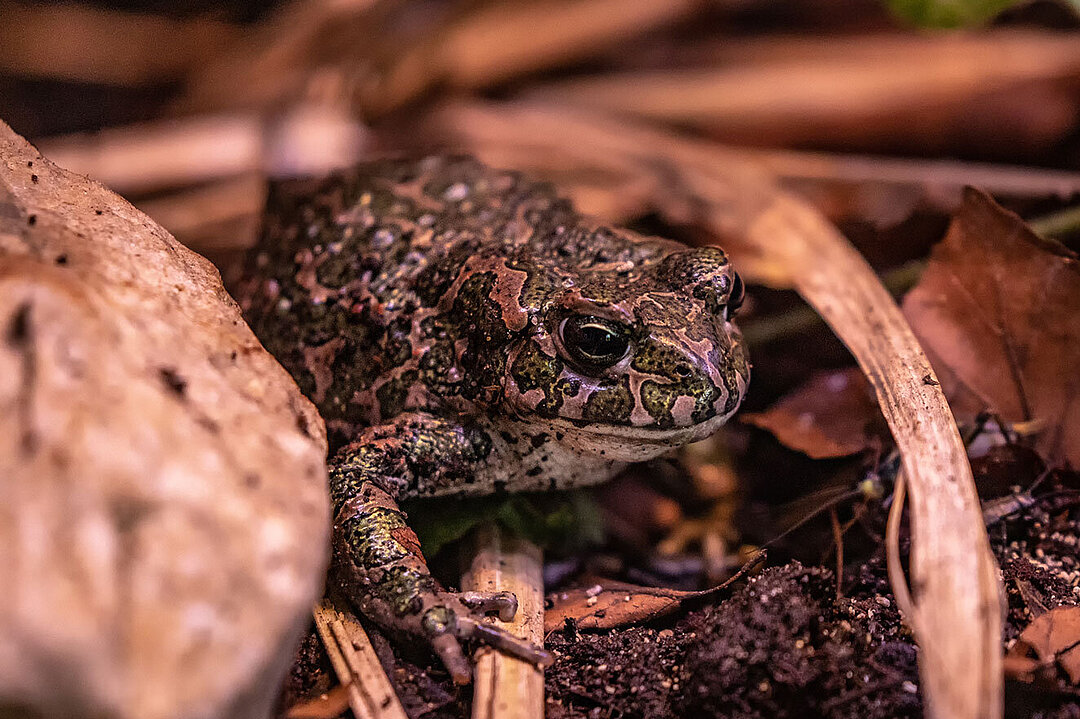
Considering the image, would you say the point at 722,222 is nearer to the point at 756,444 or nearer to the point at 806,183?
the point at 806,183

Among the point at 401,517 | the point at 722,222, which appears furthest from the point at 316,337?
the point at 722,222

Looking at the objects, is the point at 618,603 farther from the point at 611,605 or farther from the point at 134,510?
the point at 134,510

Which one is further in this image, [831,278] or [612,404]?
[831,278]

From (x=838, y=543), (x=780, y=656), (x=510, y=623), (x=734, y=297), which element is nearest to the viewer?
(x=780, y=656)

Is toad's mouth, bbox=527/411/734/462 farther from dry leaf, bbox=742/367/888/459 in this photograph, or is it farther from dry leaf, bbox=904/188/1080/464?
dry leaf, bbox=904/188/1080/464

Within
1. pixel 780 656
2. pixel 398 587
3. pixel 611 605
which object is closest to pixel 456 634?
pixel 398 587

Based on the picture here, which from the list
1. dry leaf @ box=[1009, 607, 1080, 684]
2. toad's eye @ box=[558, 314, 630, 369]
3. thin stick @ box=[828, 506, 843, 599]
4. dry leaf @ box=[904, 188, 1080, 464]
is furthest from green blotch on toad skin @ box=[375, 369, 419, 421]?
dry leaf @ box=[1009, 607, 1080, 684]
